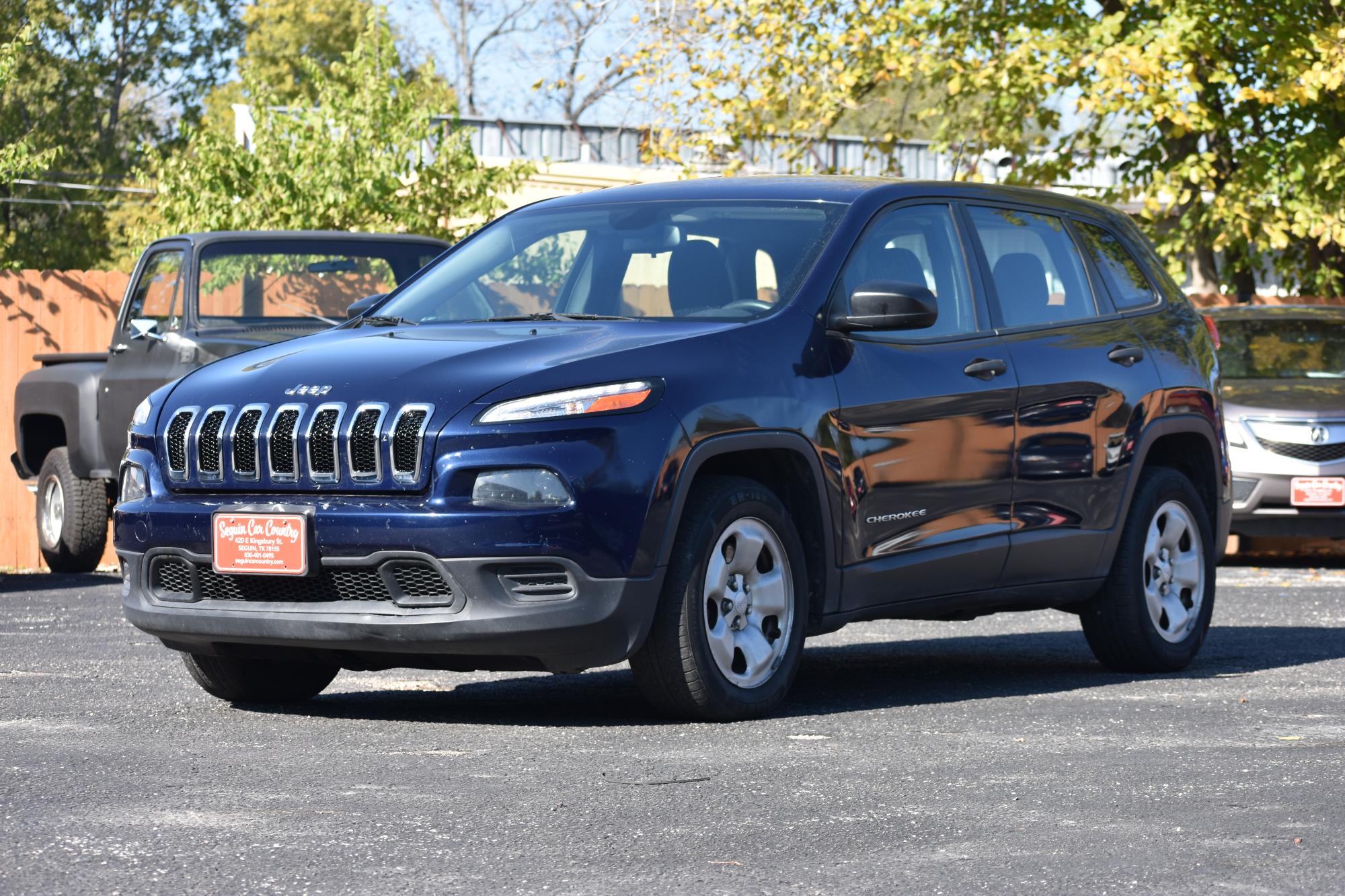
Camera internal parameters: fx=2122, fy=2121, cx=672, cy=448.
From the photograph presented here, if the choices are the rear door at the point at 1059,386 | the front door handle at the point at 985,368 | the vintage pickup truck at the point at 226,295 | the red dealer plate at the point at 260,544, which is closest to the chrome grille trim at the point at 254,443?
the red dealer plate at the point at 260,544

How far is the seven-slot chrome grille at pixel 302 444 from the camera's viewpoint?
239 inches

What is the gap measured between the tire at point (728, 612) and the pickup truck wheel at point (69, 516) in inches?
309

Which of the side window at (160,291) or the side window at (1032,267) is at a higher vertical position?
the side window at (1032,267)

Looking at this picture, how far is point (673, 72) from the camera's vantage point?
65.5 ft

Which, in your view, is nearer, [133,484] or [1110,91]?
[133,484]

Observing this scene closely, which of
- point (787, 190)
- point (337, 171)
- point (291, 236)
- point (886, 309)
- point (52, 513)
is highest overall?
point (337, 171)

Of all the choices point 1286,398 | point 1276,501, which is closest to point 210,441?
point 1276,501

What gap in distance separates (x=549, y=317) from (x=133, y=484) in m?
1.45

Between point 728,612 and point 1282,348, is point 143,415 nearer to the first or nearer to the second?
point 728,612

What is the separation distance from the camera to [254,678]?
23.1 feet

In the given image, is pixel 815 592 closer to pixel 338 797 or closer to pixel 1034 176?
pixel 338 797

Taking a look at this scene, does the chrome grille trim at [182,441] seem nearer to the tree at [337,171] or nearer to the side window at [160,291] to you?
the side window at [160,291]

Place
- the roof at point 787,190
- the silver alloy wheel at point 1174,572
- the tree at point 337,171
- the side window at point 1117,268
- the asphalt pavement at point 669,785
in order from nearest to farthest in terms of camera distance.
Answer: the asphalt pavement at point 669,785 < the roof at point 787,190 < the silver alloy wheel at point 1174,572 < the side window at point 1117,268 < the tree at point 337,171

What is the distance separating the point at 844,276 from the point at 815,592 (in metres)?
1.06
